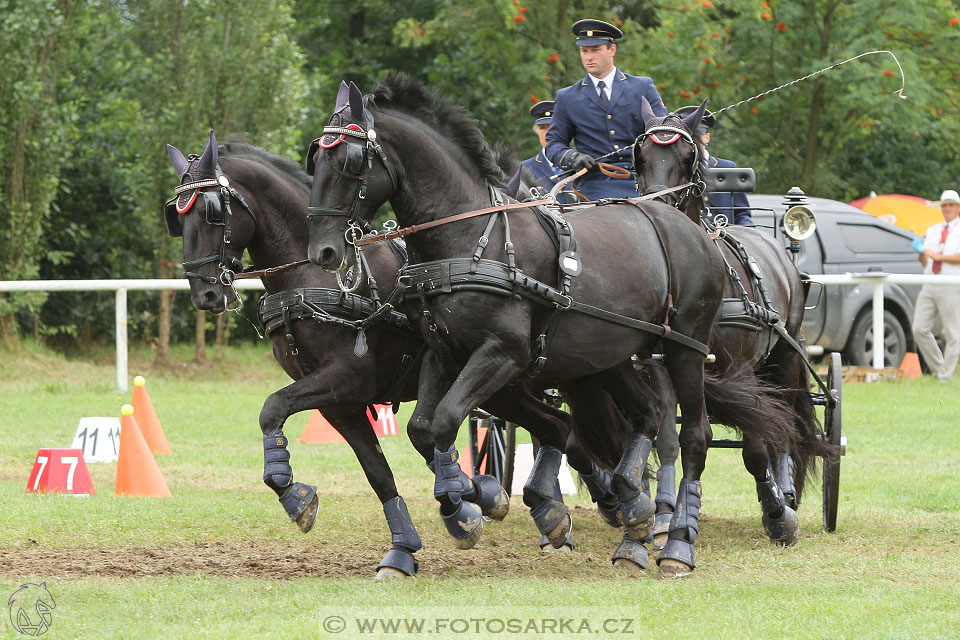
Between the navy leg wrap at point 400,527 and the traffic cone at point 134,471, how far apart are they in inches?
114

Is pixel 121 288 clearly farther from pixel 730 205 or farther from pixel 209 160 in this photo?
pixel 209 160

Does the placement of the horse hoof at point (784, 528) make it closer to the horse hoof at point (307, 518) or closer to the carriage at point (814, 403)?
the carriage at point (814, 403)

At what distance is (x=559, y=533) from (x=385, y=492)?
2.88 ft

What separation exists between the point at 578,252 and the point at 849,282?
889cm

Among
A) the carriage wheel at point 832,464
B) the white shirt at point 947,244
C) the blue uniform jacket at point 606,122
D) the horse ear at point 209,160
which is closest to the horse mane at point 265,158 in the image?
the horse ear at point 209,160

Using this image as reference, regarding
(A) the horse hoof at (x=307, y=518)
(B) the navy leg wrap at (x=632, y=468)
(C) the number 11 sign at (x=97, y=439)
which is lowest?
(C) the number 11 sign at (x=97, y=439)

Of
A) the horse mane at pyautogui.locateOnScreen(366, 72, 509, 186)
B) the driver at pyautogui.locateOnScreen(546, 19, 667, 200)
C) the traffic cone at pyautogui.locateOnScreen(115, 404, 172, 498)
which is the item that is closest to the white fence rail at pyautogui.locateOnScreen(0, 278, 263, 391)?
the traffic cone at pyautogui.locateOnScreen(115, 404, 172, 498)

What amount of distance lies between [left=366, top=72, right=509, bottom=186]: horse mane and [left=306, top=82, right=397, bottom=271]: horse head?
370 mm

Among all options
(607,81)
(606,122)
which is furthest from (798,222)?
(607,81)

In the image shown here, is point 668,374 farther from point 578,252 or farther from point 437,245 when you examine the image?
point 437,245

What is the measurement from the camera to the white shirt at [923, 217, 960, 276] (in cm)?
1459

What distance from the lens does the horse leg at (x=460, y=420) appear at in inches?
214

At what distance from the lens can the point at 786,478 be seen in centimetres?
762

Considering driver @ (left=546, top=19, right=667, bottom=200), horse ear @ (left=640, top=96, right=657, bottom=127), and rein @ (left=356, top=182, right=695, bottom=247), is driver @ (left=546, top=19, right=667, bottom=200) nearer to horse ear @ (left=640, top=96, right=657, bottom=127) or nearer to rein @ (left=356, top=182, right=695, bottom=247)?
horse ear @ (left=640, top=96, right=657, bottom=127)
